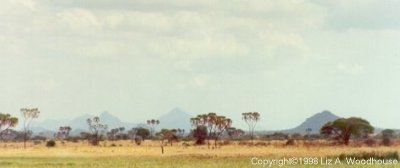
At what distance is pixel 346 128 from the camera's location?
127 meters

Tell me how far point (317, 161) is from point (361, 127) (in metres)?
79.1

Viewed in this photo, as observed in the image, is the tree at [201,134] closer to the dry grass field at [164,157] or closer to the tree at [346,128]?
the tree at [346,128]

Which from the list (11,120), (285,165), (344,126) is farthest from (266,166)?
(11,120)

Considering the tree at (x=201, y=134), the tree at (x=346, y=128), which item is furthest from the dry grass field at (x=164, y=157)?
the tree at (x=201, y=134)

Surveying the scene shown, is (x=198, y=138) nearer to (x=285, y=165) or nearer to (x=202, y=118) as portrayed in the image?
(x=202, y=118)

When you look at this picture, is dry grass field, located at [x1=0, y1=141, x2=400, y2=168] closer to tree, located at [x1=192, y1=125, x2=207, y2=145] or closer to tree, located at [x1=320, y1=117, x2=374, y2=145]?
tree, located at [x1=320, y1=117, x2=374, y2=145]

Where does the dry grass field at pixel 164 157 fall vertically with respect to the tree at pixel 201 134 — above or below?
below

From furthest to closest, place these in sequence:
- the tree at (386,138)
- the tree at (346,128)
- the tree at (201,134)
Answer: the tree at (201,134) < the tree at (346,128) < the tree at (386,138)

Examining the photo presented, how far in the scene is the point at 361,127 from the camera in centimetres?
12925

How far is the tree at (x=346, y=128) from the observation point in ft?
416

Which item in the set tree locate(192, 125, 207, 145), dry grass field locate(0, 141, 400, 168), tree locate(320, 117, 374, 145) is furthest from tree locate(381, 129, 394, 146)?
tree locate(192, 125, 207, 145)

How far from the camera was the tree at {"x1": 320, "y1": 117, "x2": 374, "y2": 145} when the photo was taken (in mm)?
126938

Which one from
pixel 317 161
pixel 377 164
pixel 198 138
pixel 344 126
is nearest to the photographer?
pixel 377 164

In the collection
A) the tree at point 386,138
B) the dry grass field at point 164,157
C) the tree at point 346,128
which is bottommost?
the dry grass field at point 164,157
